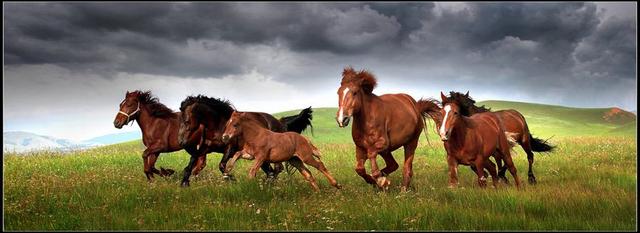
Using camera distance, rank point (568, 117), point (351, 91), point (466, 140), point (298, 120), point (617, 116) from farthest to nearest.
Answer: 1. point (568, 117)
2. point (617, 116)
3. point (298, 120)
4. point (466, 140)
5. point (351, 91)

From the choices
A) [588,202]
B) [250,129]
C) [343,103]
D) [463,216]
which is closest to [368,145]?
[343,103]

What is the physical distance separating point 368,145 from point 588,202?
3908mm

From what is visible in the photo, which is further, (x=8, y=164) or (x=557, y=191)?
(x=8, y=164)

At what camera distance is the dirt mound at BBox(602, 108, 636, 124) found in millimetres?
65250

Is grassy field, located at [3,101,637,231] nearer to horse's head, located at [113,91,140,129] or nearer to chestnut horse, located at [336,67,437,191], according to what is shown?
chestnut horse, located at [336,67,437,191]

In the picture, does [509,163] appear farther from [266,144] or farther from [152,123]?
[152,123]

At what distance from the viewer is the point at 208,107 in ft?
40.4

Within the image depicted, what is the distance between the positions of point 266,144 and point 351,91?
2.03 meters

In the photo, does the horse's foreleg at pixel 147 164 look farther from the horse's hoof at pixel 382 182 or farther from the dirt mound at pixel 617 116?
the dirt mound at pixel 617 116

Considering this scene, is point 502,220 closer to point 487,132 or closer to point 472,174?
point 487,132

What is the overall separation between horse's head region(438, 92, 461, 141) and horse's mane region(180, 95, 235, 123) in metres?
5.09

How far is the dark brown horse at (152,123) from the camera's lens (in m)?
13.3

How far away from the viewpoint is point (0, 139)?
294 inches

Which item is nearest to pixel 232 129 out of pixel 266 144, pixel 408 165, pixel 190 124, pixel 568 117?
pixel 266 144
